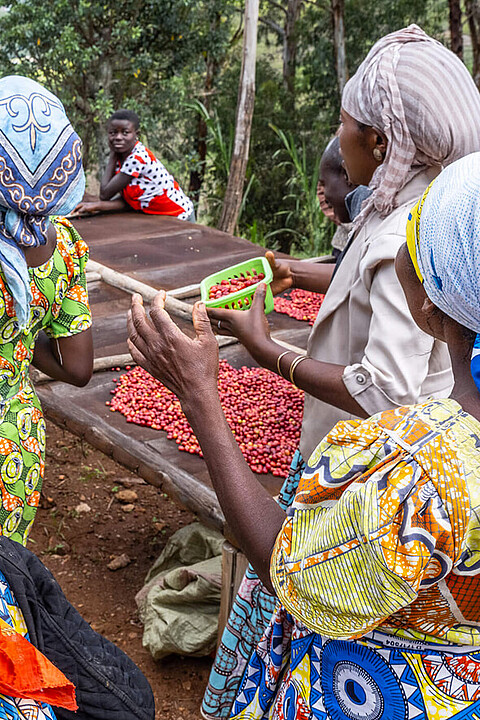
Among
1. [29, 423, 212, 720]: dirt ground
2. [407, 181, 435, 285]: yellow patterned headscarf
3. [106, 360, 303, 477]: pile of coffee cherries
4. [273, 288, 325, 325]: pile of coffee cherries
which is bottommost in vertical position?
[29, 423, 212, 720]: dirt ground

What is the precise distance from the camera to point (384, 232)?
1.77 m

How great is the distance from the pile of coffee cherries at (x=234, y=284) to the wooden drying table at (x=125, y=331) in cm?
67

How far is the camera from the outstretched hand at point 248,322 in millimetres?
2062

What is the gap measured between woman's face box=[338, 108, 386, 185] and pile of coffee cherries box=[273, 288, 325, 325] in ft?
6.82

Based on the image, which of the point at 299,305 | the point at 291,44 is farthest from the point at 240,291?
the point at 291,44

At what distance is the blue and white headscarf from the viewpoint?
1.01 meters

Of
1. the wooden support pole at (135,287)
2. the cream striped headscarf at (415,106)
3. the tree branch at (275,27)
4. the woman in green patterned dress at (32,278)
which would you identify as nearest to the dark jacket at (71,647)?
the woman in green patterned dress at (32,278)

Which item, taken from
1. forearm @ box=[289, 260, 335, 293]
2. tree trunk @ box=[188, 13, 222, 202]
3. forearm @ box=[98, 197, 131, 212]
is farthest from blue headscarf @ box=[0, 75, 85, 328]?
tree trunk @ box=[188, 13, 222, 202]

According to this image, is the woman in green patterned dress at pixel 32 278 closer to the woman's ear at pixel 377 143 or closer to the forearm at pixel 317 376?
the forearm at pixel 317 376

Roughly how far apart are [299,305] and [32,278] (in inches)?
97.3

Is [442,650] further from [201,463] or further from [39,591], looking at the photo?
[201,463]

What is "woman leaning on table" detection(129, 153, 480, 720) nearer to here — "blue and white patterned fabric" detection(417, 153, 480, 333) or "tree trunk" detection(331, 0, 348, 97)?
"blue and white patterned fabric" detection(417, 153, 480, 333)

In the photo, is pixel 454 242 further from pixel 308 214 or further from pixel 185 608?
pixel 308 214

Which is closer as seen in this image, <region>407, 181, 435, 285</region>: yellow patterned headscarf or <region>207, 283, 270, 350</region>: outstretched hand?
<region>407, 181, 435, 285</region>: yellow patterned headscarf
